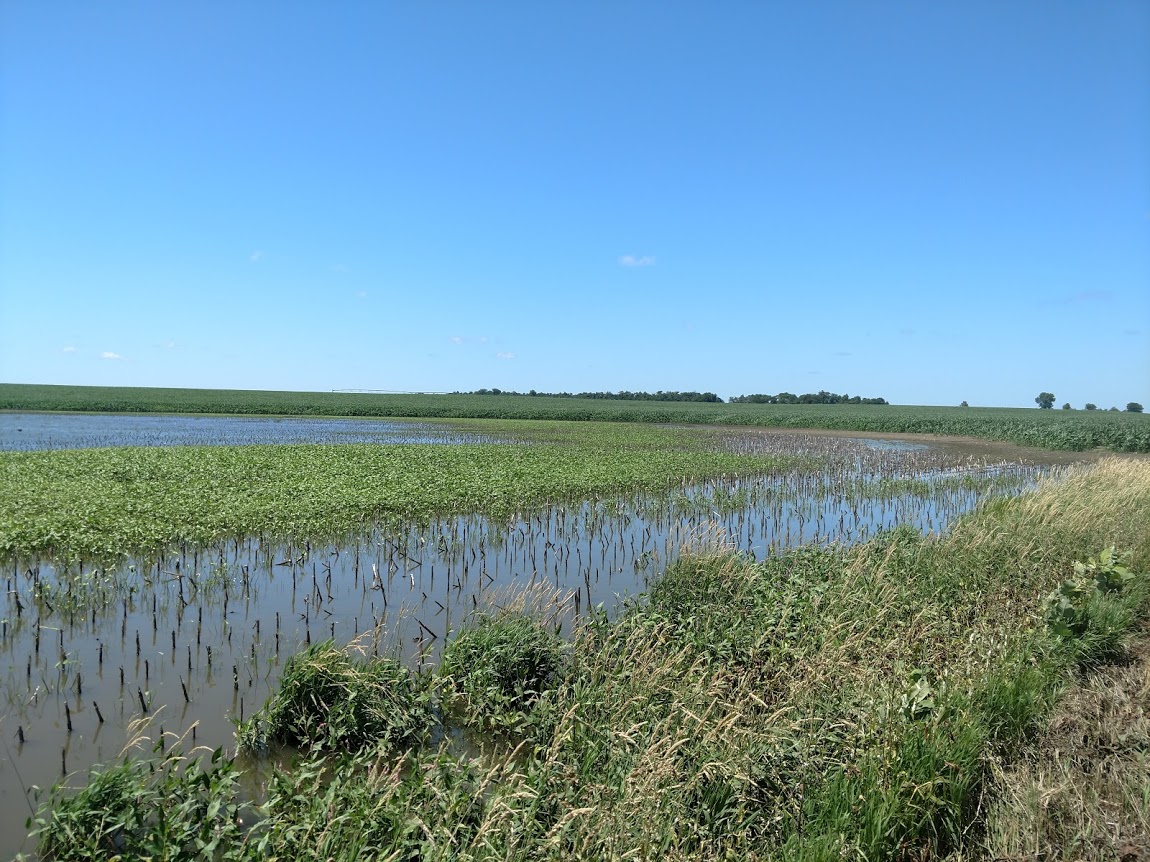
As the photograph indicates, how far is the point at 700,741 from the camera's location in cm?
526

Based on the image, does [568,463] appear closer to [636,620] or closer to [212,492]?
[212,492]

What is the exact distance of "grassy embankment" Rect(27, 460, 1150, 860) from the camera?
430 cm

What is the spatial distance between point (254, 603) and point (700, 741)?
7071 mm

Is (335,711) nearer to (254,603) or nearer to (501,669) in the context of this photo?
(501,669)

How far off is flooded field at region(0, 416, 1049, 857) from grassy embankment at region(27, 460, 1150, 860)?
2.31 feet

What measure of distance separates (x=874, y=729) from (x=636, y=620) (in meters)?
2.89

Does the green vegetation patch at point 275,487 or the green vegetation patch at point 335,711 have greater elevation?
the green vegetation patch at point 275,487

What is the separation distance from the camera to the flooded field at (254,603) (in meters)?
6.45

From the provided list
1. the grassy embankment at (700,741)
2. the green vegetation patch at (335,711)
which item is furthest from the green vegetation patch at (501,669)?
the green vegetation patch at (335,711)

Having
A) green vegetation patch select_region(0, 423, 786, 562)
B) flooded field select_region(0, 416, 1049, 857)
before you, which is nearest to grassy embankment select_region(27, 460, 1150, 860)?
flooded field select_region(0, 416, 1049, 857)

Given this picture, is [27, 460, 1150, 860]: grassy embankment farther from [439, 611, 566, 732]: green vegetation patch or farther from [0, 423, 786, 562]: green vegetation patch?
[0, 423, 786, 562]: green vegetation patch

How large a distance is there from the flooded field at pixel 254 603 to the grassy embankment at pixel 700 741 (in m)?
0.71

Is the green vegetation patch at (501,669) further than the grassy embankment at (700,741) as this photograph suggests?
Yes

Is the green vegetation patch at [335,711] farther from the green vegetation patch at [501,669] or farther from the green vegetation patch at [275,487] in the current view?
the green vegetation patch at [275,487]
